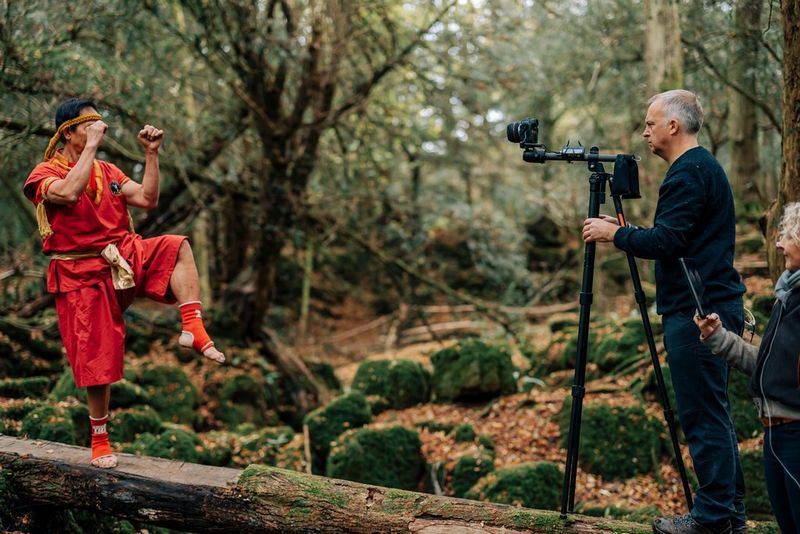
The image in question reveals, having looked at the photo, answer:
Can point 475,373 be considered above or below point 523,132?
below

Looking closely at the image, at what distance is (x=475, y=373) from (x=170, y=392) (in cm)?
369

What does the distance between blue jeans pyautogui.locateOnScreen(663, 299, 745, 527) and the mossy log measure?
0.42 m

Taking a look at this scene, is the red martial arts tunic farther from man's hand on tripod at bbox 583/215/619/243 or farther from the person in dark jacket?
the person in dark jacket

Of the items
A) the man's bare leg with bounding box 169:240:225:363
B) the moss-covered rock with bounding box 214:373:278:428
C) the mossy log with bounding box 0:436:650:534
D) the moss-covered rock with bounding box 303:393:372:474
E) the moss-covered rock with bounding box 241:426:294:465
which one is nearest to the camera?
the mossy log with bounding box 0:436:650:534

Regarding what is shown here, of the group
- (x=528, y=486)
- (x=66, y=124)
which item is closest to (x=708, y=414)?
(x=528, y=486)

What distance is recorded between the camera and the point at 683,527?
127 inches

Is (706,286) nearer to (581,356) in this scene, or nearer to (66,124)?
(581,356)

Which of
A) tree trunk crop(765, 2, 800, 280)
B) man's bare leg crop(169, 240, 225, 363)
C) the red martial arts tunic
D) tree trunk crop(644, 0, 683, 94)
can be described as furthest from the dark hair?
tree trunk crop(644, 0, 683, 94)

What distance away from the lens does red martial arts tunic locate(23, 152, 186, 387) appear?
407 centimetres

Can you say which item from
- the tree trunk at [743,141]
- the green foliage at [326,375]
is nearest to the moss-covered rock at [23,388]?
the green foliage at [326,375]

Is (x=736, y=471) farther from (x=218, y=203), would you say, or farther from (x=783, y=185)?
(x=218, y=203)

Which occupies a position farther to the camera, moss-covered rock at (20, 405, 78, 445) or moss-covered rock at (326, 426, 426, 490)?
moss-covered rock at (326, 426, 426, 490)

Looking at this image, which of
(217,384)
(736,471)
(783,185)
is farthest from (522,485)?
(217,384)

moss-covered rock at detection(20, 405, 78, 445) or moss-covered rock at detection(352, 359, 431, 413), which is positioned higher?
moss-covered rock at detection(20, 405, 78, 445)
